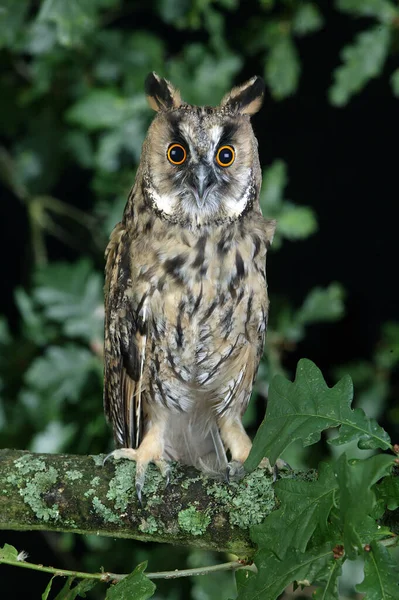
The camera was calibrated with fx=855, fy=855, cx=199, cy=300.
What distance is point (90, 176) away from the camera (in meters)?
2.84

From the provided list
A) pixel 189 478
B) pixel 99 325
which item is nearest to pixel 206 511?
pixel 189 478

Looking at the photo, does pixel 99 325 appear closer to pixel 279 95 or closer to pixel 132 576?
pixel 279 95

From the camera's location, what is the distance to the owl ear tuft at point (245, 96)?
173 cm

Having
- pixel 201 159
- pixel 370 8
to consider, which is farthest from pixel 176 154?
pixel 370 8

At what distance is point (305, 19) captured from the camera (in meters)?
2.32

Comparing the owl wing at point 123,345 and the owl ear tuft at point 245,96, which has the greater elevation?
the owl ear tuft at point 245,96

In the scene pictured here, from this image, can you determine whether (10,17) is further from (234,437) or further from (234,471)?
(234,471)

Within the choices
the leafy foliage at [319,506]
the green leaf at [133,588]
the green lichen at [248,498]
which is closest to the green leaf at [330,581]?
the leafy foliage at [319,506]

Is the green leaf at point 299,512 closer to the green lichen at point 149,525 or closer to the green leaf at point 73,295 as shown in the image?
the green lichen at point 149,525

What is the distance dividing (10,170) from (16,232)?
1.18 ft

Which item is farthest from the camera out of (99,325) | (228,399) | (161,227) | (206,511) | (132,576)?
(99,325)

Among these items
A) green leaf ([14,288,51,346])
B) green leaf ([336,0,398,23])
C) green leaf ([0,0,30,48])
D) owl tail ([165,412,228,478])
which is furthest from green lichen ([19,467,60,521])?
green leaf ([336,0,398,23])

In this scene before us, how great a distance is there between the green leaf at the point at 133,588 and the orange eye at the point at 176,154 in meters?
0.83

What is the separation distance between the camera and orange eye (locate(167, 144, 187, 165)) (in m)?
1.66
